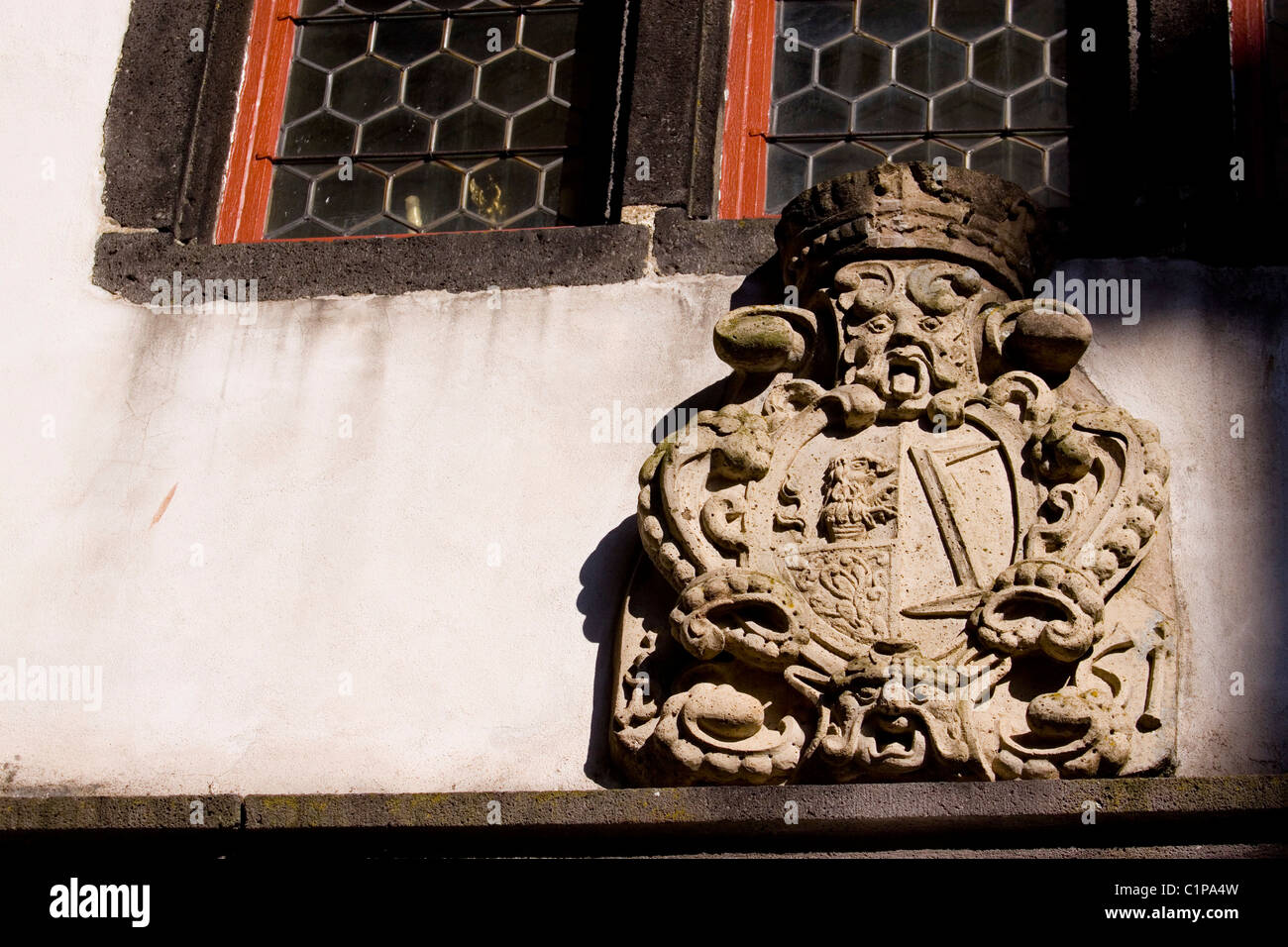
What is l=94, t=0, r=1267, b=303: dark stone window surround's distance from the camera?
4531 mm

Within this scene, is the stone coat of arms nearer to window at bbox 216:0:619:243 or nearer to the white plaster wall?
the white plaster wall

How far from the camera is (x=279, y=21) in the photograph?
5.43 metres

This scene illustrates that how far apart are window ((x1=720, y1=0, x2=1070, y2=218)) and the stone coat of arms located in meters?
0.53

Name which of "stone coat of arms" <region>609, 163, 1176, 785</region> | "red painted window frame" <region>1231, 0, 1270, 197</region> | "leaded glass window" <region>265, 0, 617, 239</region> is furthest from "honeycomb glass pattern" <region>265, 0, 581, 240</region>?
"red painted window frame" <region>1231, 0, 1270, 197</region>

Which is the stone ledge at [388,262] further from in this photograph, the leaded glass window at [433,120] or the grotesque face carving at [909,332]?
the grotesque face carving at [909,332]

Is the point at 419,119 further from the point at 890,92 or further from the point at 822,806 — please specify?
the point at 822,806

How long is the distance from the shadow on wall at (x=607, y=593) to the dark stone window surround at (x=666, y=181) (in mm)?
380

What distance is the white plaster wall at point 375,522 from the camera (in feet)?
13.4

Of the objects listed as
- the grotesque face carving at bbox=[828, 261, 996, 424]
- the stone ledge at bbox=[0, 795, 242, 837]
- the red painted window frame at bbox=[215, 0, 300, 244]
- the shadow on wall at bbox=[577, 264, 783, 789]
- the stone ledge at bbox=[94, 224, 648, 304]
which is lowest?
the stone ledge at bbox=[0, 795, 242, 837]

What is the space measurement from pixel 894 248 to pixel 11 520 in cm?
204

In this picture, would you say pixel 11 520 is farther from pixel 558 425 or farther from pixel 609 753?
pixel 609 753

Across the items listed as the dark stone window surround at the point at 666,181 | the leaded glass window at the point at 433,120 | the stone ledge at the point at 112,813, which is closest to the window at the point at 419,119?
the leaded glass window at the point at 433,120

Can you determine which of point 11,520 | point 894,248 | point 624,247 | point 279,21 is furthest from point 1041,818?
point 279,21

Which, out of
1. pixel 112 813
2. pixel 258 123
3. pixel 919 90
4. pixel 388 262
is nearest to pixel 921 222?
pixel 919 90
